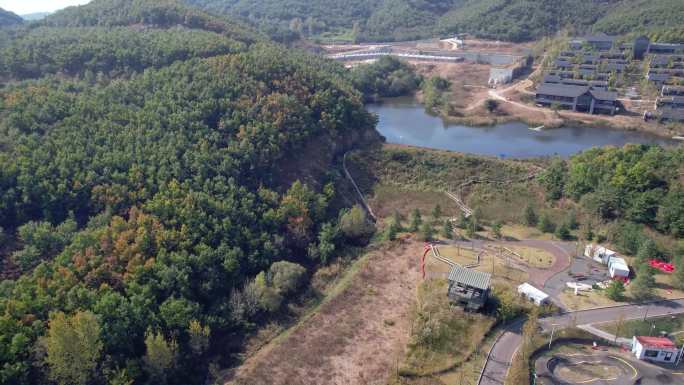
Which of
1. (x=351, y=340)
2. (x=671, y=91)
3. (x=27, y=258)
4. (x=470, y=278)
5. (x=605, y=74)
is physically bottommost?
(x=351, y=340)

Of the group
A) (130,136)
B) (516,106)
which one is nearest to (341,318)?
(130,136)

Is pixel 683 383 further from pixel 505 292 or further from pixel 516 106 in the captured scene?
pixel 516 106

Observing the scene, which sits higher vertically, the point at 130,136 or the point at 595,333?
the point at 130,136

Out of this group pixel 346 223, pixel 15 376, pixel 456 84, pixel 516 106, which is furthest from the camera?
pixel 456 84

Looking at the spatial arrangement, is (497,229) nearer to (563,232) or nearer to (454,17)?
(563,232)

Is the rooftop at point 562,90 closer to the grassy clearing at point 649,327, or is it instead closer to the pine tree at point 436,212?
the pine tree at point 436,212

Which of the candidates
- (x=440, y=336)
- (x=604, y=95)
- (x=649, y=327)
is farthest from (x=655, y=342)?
(x=604, y=95)
